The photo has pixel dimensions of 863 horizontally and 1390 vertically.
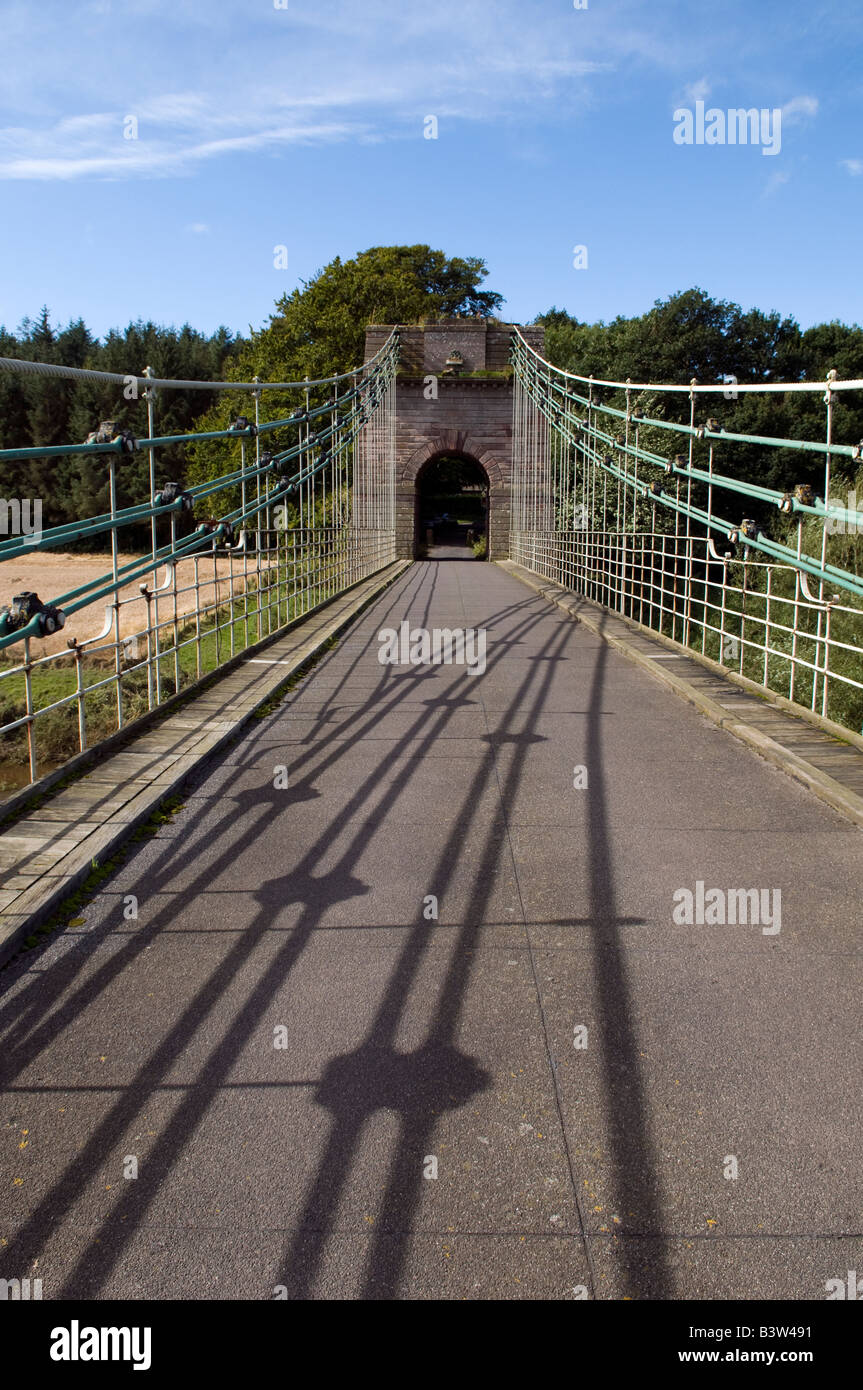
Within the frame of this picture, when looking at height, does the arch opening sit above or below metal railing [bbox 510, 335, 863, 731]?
above

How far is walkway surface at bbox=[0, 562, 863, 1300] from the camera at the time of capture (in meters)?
2.00

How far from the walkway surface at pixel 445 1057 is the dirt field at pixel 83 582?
1420 centimetres

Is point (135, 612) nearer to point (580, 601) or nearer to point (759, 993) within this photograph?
point (580, 601)

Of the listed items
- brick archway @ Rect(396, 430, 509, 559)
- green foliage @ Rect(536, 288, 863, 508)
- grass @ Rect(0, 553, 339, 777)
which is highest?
green foliage @ Rect(536, 288, 863, 508)

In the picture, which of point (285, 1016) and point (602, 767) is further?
point (602, 767)

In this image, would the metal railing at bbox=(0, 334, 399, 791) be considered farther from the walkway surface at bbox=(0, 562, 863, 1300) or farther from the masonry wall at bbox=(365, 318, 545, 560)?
Result: the walkway surface at bbox=(0, 562, 863, 1300)

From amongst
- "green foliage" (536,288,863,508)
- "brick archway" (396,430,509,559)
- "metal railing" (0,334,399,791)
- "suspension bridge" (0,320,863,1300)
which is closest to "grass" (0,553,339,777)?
"metal railing" (0,334,399,791)

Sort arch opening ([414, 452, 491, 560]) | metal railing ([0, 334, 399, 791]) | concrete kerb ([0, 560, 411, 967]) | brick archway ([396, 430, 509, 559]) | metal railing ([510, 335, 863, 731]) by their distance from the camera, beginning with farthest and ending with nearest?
arch opening ([414, 452, 491, 560]), brick archway ([396, 430, 509, 559]), metal railing ([510, 335, 863, 731]), metal railing ([0, 334, 399, 791]), concrete kerb ([0, 560, 411, 967])

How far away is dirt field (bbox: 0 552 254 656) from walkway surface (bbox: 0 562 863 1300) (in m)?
14.2

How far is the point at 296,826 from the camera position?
445 cm

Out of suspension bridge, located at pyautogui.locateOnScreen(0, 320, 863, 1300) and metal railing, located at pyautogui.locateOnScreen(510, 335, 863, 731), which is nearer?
suspension bridge, located at pyautogui.locateOnScreen(0, 320, 863, 1300)

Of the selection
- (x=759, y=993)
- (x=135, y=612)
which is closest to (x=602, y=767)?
(x=759, y=993)

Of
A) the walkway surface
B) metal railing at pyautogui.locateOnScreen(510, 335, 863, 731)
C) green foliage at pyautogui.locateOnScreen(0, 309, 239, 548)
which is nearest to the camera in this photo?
the walkway surface
